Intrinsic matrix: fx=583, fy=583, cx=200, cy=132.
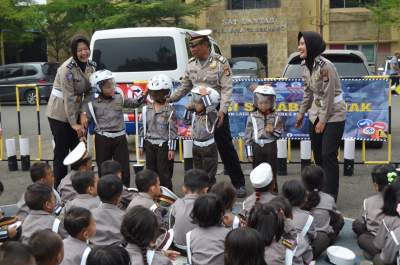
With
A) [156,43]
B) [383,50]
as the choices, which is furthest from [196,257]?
[383,50]

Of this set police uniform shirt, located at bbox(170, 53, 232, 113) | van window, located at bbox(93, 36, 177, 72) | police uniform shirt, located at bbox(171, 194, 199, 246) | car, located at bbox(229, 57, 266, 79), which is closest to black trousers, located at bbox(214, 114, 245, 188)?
police uniform shirt, located at bbox(170, 53, 232, 113)

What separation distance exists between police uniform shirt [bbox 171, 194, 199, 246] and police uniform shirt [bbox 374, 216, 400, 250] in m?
1.45

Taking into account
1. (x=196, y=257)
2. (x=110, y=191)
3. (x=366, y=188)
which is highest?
(x=110, y=191)

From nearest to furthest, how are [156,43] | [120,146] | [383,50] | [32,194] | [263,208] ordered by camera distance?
[263,208]
[32,194]
[120,146]
[156,43]
[383,50]

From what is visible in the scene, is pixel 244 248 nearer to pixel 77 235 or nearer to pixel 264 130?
pixel 77 235

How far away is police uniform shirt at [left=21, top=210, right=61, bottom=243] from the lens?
4.45 meters

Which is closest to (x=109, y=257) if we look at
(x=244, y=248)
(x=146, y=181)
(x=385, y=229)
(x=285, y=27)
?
(x=244, y=248)

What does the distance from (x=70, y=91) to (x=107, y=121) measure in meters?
0.53

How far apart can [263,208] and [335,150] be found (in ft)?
8.31

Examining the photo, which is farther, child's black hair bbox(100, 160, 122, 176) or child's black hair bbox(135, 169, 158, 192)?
child's black hair bbox(100, 160, 122, 176)

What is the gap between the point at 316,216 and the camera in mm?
5105

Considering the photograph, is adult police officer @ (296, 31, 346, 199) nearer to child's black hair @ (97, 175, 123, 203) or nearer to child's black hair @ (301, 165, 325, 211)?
child's black hair @ (301, 165, 325, 211)

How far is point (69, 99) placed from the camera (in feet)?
21.3

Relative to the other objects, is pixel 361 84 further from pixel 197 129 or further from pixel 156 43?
pixel 156 43
